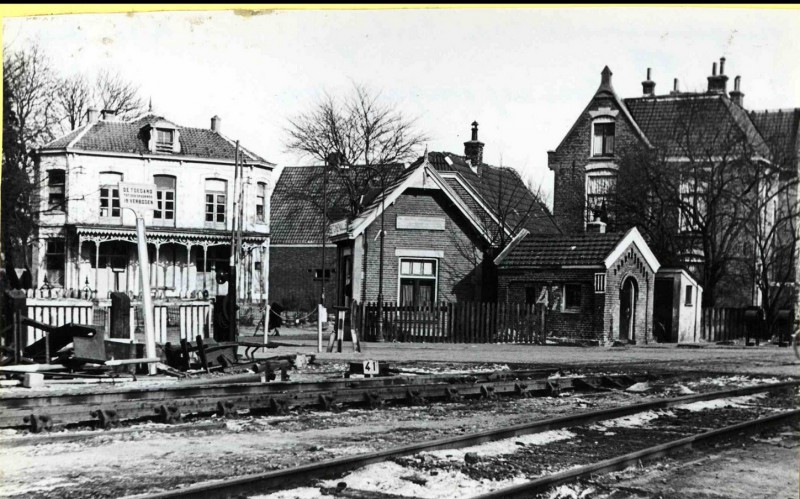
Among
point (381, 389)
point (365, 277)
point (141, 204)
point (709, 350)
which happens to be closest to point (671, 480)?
point (381, 389)

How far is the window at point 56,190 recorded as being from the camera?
29.6 meters

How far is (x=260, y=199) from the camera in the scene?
40219 millimetres

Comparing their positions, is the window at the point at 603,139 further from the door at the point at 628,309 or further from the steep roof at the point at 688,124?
the door at the point at 628,309

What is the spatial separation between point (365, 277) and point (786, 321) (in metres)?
13.1

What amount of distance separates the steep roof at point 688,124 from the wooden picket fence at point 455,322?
27.1 feet

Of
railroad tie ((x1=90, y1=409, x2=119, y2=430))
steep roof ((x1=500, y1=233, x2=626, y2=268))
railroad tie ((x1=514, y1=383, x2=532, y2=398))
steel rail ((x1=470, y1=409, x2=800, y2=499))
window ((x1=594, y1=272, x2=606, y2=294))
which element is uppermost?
steep roof ((x1=500, y1=233, x2=626, y2=268))

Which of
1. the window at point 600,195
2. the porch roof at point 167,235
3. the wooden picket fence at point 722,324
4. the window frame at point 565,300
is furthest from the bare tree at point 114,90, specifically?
the wooden picket fence at point 722,324

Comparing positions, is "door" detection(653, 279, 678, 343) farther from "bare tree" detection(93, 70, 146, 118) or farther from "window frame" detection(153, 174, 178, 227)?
"window frame" detection(153, 174, 178, 227)

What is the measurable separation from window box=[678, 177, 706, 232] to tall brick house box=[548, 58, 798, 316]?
0.12 ft

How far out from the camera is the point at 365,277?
94.4 ft

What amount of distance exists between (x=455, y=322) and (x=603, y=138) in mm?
11448

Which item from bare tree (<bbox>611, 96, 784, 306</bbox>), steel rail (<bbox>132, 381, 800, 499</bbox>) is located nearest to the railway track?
steel rail (<bbox>132, 381, 800, 499</bbox>)

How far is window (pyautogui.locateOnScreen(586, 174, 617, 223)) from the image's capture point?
32.8 meters

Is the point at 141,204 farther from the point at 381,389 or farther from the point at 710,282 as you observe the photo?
the point at 710,282
